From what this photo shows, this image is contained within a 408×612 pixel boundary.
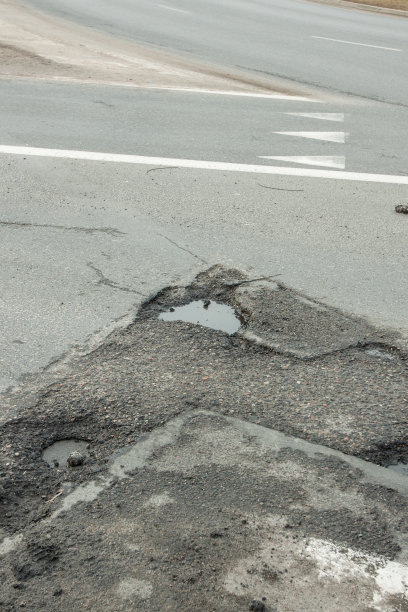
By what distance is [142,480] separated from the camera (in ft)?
12.0

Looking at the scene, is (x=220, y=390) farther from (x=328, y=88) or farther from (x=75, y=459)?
(x=328, y=88)

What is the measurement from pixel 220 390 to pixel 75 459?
1.04 m

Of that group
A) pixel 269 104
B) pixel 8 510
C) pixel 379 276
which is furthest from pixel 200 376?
pixel 269 104

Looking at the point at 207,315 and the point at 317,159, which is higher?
the point at 317,159

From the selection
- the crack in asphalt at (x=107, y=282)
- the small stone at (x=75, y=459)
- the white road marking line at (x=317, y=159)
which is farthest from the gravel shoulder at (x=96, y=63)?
the small stone at (x=75, y=459)

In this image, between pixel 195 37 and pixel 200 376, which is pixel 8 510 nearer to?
pixel 200 376

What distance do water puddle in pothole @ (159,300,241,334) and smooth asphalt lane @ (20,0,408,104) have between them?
8005 millimetres

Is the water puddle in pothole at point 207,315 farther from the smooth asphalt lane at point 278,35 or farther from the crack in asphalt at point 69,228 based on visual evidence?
the smooth asphalt lane at point 278,35

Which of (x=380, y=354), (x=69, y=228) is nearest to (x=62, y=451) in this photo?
(x=380, y=354)

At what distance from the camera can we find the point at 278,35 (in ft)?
57.2

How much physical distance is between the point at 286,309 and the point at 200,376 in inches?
46.1

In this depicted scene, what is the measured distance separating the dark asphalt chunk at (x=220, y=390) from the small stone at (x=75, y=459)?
0.12 feet

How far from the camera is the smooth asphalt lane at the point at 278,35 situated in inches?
545

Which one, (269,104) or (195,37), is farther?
(195,37)
